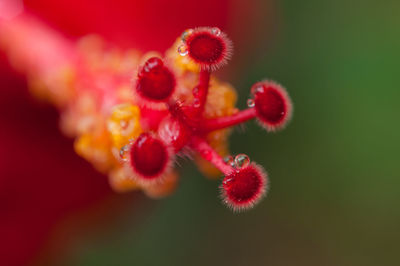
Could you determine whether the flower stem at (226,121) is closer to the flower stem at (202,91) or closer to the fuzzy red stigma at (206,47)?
the flower stem at (202,91)

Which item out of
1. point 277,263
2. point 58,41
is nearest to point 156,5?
point 58,41

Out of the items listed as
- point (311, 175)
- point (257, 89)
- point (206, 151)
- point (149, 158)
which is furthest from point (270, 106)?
point (311, 175)

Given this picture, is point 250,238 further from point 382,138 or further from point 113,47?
point 113,47

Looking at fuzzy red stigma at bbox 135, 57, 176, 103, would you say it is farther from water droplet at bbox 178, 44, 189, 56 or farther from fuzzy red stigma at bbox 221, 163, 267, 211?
fuzzy red stigma at bbox 221, 163, 267, 211

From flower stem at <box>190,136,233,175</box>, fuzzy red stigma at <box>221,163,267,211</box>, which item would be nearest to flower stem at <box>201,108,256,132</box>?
flower stem at <box>190,136,233,175</box>

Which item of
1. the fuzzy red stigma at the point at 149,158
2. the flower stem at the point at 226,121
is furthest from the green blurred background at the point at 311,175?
the fuzzy red stigma at the point at 149,158
